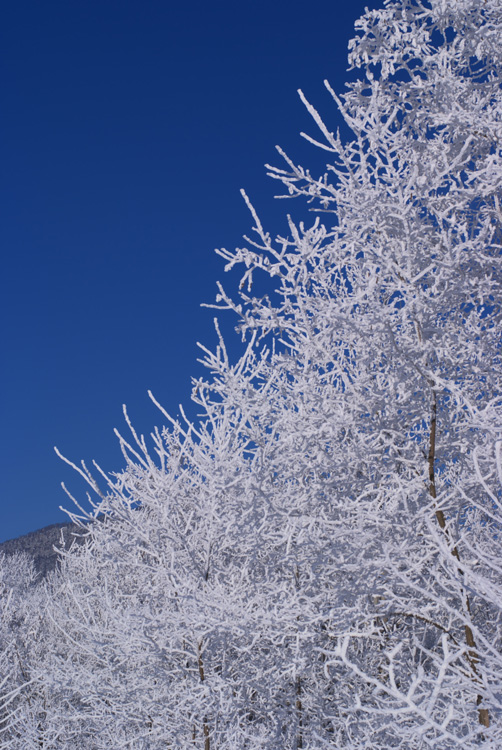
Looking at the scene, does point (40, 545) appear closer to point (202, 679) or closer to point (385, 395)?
point (202, 679)

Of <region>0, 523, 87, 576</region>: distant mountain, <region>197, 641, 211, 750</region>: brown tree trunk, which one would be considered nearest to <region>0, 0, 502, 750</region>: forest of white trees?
<region>197, 641, 211, 750</region>: brown tree trunk

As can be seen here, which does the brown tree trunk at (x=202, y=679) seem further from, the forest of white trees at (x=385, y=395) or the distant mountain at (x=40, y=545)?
the distant mountain at (x=40, y=545)

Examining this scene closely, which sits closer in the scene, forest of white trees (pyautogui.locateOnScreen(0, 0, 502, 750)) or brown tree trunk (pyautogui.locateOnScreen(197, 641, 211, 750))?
forest of white trees (pyautogui.locateOnScreen(0, 0, 502, 750))

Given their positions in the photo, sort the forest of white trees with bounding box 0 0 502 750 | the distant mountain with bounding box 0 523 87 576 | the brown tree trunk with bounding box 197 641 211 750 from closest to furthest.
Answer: the forest of white trees with bounding box 0 0 502 750, the brown tree trunk with bounding box 197 641 211 750, the distant mountain with bounding box 0 523 87 576

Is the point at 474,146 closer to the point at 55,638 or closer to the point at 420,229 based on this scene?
the point at 420,229

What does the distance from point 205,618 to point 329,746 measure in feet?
3.72

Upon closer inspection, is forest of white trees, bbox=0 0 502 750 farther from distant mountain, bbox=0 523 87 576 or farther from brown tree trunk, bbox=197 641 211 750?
distant mountain, bbox=0 523 87 576

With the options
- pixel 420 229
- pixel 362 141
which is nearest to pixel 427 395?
pixel 420 229

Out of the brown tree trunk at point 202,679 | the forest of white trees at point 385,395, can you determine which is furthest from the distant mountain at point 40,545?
Answer: the forest of white trees at point 385,395

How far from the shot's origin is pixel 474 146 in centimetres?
430

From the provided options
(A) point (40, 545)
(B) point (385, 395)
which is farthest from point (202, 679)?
(A) point (40, 545)

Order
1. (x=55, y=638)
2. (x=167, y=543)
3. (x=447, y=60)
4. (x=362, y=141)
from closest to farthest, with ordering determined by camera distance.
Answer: (x=362, y=141)
(x=447, y=60)
(x=167, y=543)
(x=55, y=638)

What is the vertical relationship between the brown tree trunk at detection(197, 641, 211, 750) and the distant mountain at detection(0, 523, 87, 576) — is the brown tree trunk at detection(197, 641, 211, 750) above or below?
below

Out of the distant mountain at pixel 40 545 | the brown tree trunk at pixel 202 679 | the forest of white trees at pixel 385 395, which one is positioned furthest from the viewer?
the distant mountain at pixel 40 545
